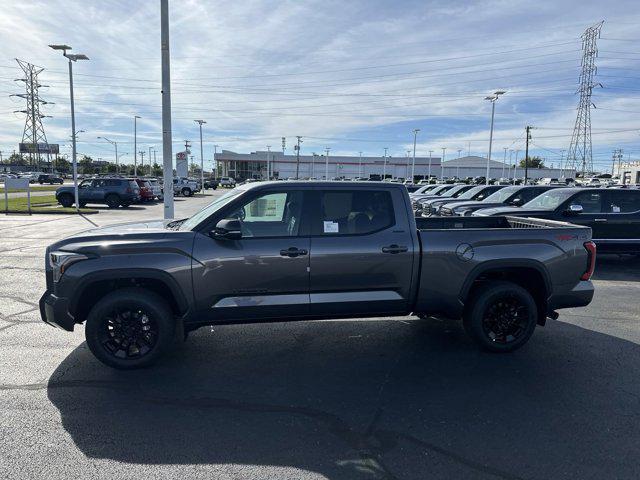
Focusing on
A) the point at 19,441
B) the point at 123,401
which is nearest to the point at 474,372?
the point at 123,401

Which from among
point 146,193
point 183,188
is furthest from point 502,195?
point 183,188

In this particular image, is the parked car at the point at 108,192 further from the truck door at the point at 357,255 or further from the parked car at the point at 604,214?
the truck door at the point at 357,255

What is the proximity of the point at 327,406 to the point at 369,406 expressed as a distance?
0.35 meters

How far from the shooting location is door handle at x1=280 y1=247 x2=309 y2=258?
4426 millimetres

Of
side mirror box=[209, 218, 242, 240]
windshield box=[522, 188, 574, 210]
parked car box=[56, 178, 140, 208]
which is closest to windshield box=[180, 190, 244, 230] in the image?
side mirror box=[209, 218, 242, 240]

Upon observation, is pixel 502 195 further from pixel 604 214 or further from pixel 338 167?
pixel 338 167

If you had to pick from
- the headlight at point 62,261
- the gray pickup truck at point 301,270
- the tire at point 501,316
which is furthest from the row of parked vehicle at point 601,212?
the headlight at point 62,261

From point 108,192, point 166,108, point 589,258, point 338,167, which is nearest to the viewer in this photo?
point 589,258

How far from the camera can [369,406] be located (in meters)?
3.81

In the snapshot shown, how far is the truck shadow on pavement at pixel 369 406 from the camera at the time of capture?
122 inches

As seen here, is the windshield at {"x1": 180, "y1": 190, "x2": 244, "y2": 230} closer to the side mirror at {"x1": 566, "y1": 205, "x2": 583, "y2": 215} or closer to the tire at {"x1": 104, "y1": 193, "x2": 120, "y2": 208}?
the side mirror at {"x1": 566, "y1": 205, "x2": 583, "y2": 215}

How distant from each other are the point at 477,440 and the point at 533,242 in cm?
241

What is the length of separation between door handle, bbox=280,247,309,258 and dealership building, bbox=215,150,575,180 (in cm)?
10068

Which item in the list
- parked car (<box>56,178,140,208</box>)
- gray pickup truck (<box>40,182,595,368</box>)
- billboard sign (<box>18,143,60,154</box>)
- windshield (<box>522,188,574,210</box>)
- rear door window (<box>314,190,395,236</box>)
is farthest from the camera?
billboard sign (<box>18,143,60,154</box>)
